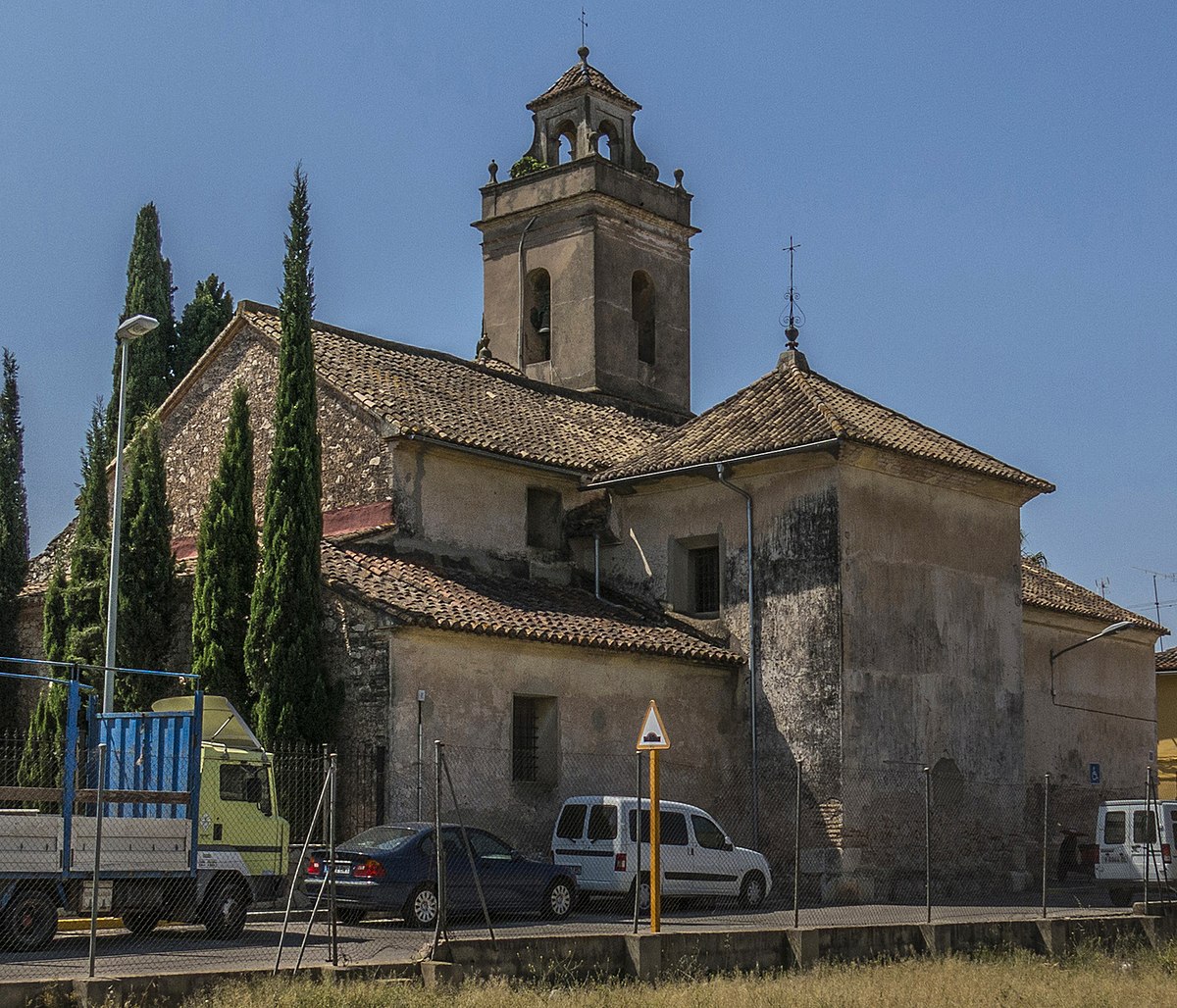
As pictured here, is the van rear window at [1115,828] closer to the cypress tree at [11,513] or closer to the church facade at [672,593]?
the church facade at [672,593]

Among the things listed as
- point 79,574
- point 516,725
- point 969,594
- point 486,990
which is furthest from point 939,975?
point 79,574

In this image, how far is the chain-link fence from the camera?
17.2 m

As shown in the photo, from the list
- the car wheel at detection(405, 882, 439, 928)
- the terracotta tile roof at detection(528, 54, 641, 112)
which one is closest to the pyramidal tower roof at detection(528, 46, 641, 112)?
the terracotta tile roof at detection(528, 54, 641, 112)

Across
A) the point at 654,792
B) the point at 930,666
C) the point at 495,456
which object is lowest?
the point at 654,792

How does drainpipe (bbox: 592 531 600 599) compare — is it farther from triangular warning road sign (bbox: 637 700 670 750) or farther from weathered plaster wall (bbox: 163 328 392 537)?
triangular warning road sign (bbox: 637 700 670 750)

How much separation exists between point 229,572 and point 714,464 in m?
8.39

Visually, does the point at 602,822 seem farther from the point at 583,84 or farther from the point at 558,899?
the point at 583,84

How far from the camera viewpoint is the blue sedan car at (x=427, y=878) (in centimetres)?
1989

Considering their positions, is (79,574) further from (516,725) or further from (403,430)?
(516,725)

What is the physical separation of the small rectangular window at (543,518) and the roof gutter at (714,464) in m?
0.89

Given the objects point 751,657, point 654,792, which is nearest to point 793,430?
point 751,657

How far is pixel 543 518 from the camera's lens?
30.8 metres

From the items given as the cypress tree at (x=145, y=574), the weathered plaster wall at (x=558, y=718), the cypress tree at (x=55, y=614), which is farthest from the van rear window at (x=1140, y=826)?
the cypress tree at (x=55, y=614)

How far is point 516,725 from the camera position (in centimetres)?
2602
